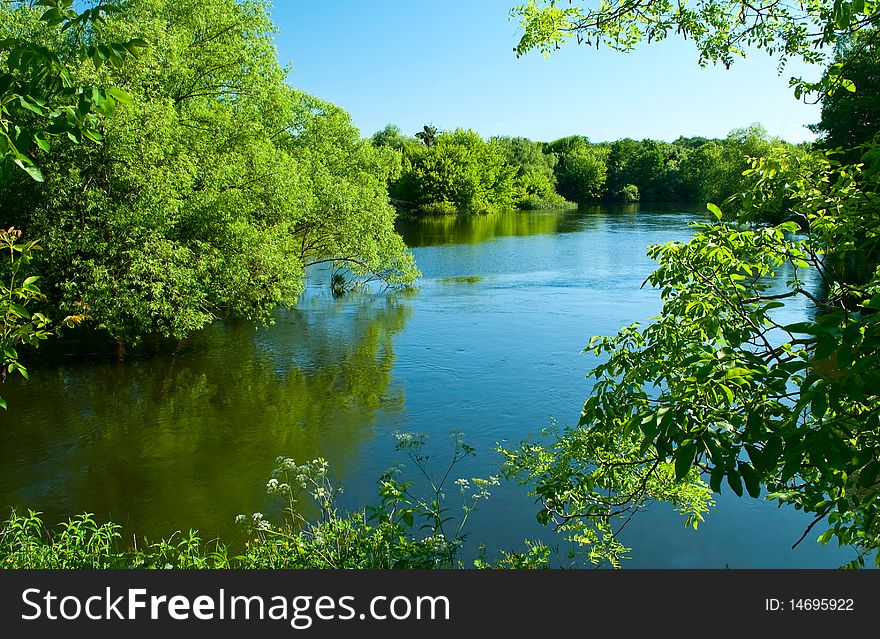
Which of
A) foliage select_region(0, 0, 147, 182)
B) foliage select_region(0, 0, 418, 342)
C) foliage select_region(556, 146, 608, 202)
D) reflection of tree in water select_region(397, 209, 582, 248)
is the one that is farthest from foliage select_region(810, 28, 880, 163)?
foliage select_region(556, 146, 608, 202)

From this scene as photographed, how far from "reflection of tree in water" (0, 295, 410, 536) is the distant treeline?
4585 cm

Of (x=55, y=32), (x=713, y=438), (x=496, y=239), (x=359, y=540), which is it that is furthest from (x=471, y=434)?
(x=496, y=239)

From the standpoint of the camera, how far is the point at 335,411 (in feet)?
49.9

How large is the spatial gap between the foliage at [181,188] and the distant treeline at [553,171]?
1724 inches

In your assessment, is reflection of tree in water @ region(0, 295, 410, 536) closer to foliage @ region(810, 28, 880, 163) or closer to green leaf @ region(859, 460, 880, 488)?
green leaf @ region(859, 460, 880, 488)

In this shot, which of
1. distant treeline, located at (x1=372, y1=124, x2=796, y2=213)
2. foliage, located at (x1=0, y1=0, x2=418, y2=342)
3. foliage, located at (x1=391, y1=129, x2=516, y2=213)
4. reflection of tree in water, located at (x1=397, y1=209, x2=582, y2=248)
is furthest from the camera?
foliage, located at (x1=391, y1=129, x2=516, y2=213)

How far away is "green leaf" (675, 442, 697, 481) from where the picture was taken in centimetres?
338

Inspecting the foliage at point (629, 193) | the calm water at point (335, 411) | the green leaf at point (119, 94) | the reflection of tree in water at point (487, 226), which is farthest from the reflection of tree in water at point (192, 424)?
the foliage at point (629, 193)

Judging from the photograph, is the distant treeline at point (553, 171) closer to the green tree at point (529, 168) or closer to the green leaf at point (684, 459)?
the green tree at point (529, 168)

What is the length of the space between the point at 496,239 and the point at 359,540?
4487 centimetres

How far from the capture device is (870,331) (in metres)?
3.38

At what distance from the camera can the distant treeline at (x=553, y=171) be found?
76.5 m

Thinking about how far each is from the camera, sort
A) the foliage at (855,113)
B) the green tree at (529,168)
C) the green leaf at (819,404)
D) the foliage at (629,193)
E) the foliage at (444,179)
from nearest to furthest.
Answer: the green leaf at (819,404) → the foliage at (855,113) → the foliage at (444,179) → the green tree at (529,168) → the foliage at (629,193)

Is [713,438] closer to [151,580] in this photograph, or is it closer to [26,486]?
[151,580]
